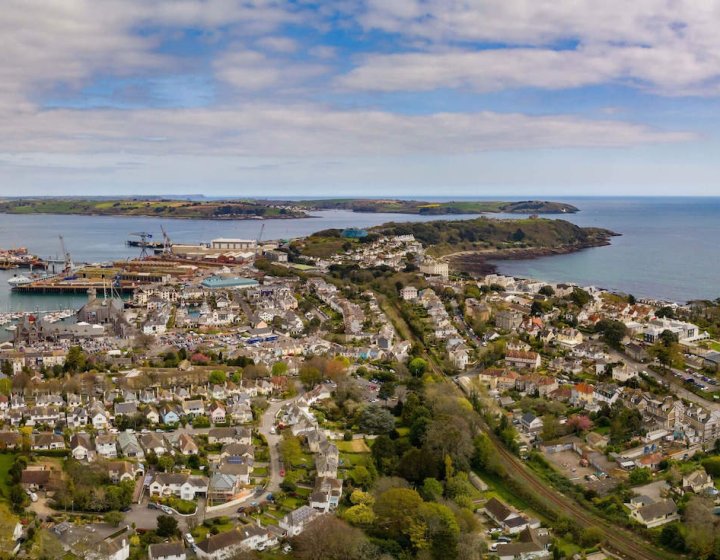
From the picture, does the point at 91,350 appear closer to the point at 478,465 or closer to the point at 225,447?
the point at 225,447

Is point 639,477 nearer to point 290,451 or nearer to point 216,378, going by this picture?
point 290,451

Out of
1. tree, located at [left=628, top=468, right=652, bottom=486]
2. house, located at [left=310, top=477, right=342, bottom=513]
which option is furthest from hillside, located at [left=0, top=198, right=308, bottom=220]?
tree, located at [left=628, top=468, right=652, bottom=486]

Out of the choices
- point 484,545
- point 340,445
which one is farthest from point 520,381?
point 484,545

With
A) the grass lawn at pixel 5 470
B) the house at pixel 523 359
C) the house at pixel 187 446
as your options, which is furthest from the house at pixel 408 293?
the grass lawn at pixel 5 470

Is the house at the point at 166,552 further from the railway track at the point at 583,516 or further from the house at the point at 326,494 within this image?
the railway track at the point at 583,516

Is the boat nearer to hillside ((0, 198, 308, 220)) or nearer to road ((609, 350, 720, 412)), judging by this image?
road ((609, 350, 720, 412))

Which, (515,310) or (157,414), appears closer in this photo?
(157,414)
